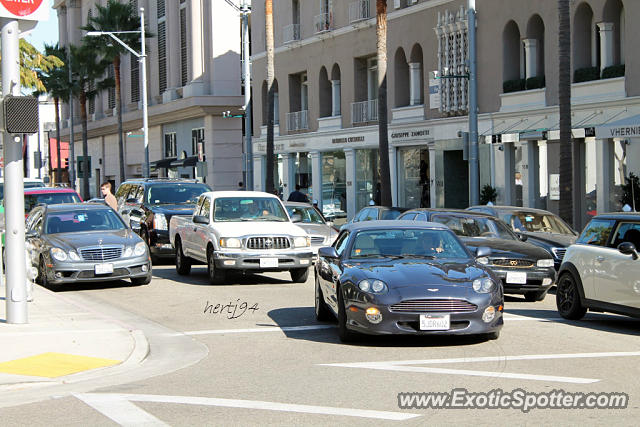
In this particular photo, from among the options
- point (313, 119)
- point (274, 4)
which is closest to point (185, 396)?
point (313, 119)

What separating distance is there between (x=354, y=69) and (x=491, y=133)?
34.9 ft

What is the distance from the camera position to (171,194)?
26.4 meters

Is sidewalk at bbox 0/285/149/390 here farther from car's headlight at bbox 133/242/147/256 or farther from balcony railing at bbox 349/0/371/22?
balcony railing at bbox 349/0/371/22

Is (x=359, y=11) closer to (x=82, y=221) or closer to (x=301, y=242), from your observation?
(x=301, y=242)

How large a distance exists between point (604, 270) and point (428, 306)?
3367 mm

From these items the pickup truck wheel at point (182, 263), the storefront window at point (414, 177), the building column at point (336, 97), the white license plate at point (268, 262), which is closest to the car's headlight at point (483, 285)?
the white license plate at point (268, 262)

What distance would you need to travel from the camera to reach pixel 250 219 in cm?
2073

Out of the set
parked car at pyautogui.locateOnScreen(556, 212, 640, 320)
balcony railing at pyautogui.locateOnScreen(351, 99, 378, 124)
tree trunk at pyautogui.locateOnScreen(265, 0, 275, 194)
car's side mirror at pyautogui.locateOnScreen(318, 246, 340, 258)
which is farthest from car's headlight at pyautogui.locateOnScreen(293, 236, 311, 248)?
balcony railing at pyautogui.locateOnScreen(351, 99, 378, 124)

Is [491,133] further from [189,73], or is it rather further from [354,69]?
[189,73]

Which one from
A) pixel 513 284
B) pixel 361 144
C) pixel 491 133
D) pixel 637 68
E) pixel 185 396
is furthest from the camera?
pixel 361 144

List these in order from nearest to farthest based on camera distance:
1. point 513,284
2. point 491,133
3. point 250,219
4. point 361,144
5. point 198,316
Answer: point 198,316 → point 513,284 → point 250,219 → point 491,133 → point 361,144

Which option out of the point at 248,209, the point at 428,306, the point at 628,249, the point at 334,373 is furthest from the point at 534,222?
the point at 334,373

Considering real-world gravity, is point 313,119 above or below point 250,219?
above

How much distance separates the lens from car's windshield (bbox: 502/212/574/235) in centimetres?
2058
